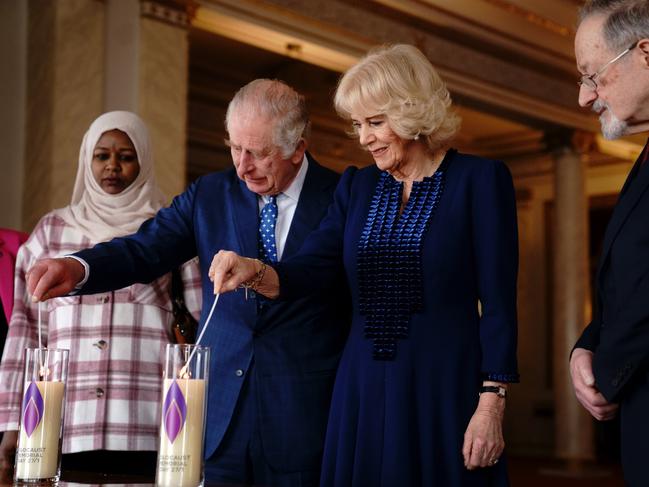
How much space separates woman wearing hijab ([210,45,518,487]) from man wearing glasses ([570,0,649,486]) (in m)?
0.24

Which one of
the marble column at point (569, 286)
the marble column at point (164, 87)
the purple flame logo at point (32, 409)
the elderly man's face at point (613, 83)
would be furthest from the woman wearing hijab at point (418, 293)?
the marble column at point (569, 286)

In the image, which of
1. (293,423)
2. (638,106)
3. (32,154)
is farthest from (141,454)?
(32,154)

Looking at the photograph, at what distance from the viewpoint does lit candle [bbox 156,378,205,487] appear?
4.63 ft

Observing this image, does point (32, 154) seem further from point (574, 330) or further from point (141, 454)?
point (574, 330)

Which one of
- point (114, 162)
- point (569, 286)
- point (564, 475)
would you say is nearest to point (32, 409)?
point (114, 162)

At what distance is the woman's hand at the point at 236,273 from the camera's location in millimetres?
1724

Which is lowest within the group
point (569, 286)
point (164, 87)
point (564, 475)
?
point (564, 475)

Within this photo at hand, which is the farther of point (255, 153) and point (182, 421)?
point (255, 153)

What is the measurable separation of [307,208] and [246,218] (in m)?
0.15

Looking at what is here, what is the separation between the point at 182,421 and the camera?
1420mm

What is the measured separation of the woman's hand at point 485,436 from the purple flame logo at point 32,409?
0.83 m

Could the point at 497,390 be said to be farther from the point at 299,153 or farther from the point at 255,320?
the point at 299,153

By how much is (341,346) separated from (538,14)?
6677 mm

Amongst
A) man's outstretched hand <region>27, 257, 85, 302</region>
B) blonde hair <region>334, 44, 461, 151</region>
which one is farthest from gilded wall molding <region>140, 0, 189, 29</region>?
man's outstretched hand <region>27, 257, 85, 302</region>
